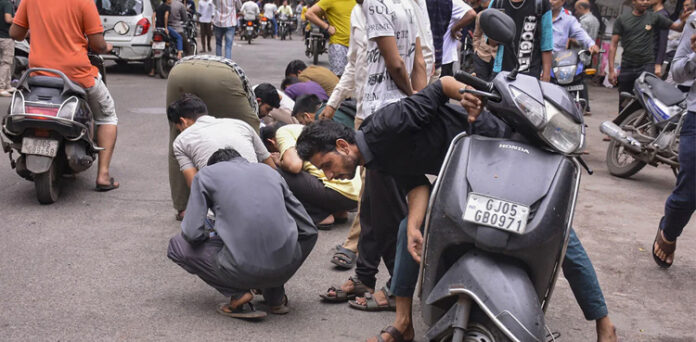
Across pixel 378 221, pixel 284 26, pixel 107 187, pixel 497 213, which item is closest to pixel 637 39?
pixel 107 187

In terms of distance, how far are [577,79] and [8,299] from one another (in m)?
6.74

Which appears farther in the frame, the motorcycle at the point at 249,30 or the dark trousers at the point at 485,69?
the motorcycle at the point at 249,30

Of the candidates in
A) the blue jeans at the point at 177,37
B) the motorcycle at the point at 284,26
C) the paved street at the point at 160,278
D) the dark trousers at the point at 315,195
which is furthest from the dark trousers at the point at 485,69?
the motorcycle at the point at 284,26

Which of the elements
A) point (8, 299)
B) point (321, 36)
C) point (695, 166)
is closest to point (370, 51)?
point (695, 166)

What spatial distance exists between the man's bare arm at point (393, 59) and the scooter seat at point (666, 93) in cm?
358

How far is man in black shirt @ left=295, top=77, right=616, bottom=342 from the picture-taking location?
3.29 m

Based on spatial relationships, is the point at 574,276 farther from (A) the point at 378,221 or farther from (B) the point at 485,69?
(B) the point at 485,69

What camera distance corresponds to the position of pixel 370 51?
16.3ft

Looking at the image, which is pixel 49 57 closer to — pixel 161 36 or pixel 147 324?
pixel 147 324

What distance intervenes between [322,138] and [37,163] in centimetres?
342

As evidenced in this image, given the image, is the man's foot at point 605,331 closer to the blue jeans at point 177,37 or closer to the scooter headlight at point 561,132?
the scooter headlight at point 561,132

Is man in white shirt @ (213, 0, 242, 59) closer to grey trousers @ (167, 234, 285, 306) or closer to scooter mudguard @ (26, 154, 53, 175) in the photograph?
scooter mudguard @ (26, 154, 53, 175)

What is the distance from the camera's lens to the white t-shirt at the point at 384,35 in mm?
4734

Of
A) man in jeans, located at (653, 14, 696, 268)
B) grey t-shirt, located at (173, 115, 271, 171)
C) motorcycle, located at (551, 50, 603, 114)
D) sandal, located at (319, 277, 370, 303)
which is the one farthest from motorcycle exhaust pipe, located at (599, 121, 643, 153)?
sandal, located at (319, 277, 370, 303)
